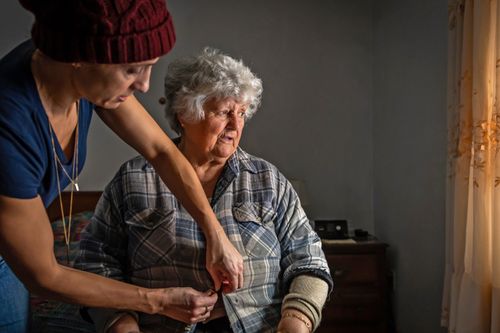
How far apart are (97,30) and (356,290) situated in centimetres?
249

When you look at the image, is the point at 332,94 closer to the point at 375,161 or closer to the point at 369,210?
the point at 375,161

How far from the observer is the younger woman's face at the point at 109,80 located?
3.42 feet

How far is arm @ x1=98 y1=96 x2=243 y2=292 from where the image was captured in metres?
1.38

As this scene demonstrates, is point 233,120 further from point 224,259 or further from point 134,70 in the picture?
point 134,70

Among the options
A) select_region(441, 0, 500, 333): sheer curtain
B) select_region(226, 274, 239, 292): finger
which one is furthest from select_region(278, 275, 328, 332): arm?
select_region(441, 0, 500, 333): sheer curtain

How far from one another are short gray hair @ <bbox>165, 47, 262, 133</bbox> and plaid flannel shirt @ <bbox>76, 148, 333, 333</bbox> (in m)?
0.21

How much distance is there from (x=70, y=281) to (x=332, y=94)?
9.15ft

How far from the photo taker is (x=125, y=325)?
5.33ft

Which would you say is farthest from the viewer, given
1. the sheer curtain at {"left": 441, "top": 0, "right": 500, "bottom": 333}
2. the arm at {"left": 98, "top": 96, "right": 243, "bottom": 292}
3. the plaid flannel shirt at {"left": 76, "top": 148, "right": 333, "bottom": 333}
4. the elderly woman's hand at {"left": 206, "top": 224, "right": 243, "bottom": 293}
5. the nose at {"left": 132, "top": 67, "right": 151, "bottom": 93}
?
the sheer curtain at {"left": 441, "top": 0, "right": 500, "bottom": 333}

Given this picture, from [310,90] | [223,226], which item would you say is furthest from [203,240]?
[310,90]

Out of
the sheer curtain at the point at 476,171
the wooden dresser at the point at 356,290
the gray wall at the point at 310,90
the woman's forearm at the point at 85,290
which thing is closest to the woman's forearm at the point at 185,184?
the woman's forearm at the point at 85,290

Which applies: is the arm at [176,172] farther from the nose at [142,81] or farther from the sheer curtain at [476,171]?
the sheer curtain at [476,171]

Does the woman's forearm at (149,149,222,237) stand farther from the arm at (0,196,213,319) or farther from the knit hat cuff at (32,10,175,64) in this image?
the knit hat cuff at (32,10,175,64)

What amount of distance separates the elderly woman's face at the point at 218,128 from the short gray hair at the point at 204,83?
0.02 meters
